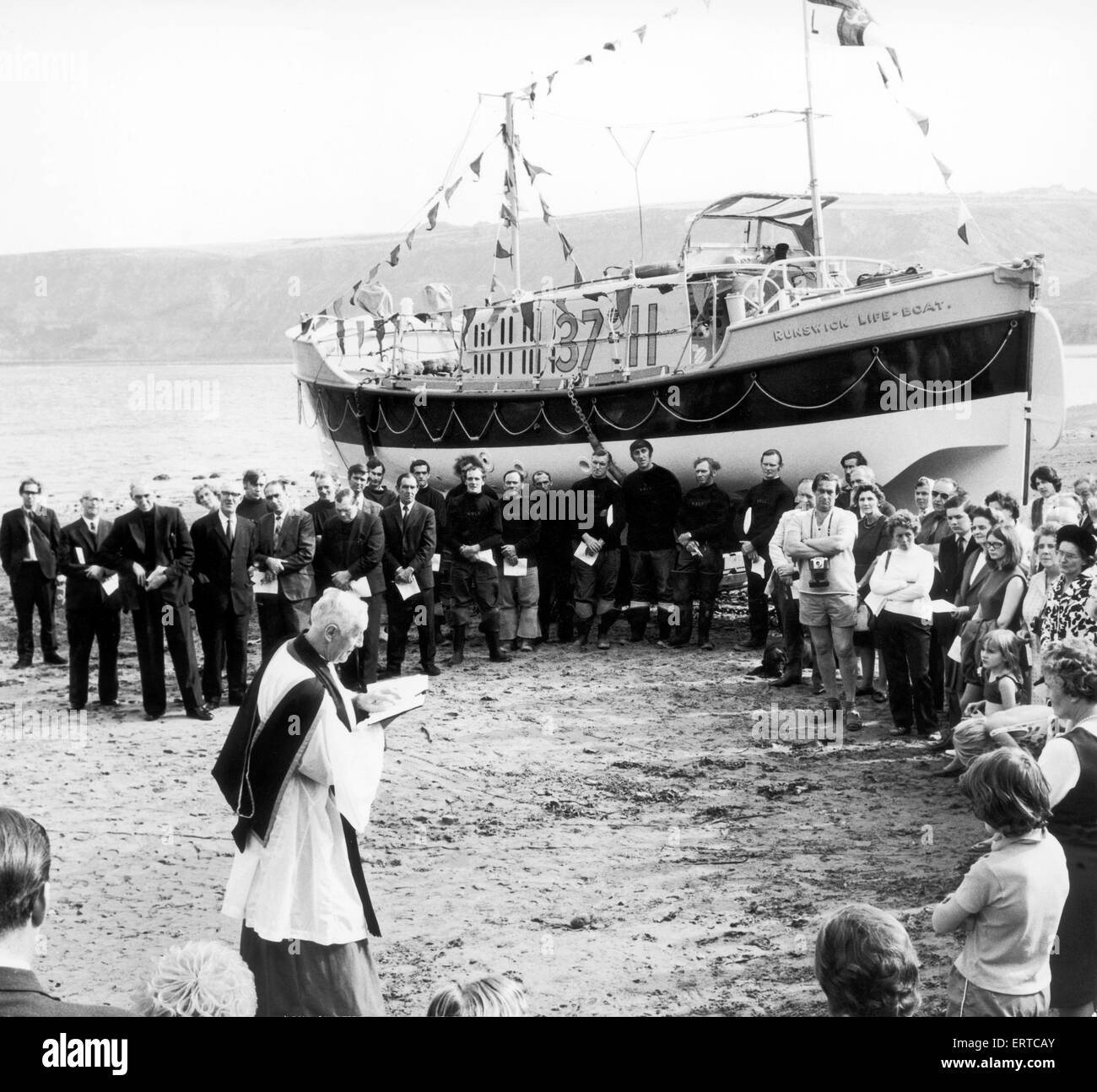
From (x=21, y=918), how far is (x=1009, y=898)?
2.59 meters

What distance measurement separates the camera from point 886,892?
20.1 feet

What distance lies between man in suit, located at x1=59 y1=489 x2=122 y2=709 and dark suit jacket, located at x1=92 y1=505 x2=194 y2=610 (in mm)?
90

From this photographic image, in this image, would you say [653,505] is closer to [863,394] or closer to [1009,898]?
[863,394]

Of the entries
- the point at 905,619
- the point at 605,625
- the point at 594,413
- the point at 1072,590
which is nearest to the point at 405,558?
the point at 605,625

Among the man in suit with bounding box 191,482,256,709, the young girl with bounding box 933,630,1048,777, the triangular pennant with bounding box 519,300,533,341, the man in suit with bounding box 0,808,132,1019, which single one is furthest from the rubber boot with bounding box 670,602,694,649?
the man in suit with bounding box 0,808,132,1019

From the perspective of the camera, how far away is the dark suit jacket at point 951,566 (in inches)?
339

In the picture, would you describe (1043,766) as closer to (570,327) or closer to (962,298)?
(962,298)

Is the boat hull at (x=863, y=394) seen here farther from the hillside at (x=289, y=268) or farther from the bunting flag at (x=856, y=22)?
the hillside at (x=289, y=268)

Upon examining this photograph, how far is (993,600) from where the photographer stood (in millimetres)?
7402

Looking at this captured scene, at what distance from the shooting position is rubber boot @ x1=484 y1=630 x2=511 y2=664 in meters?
11.3

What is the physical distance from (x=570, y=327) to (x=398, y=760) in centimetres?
849

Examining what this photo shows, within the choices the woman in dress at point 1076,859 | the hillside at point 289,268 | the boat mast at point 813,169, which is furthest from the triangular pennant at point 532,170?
the hillside at point 289,268

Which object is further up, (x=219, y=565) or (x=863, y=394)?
(x=863, y=394)

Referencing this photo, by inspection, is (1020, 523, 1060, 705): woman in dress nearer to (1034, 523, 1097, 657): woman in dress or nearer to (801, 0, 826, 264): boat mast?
(1034, 523, 1097, 657): woman in dress
